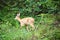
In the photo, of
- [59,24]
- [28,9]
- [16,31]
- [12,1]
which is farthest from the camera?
[12,1]

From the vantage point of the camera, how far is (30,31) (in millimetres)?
9672

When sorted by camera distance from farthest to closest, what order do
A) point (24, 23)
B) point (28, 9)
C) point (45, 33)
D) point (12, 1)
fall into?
point (12, 1)
point (28, 9)
point (24, 23)
point (45, 33)

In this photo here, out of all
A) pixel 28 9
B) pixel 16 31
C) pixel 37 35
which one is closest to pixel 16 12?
pixel 28 9

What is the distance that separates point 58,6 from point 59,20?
40cm

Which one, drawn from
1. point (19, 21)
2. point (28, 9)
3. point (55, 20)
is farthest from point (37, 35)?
point (28, 9)

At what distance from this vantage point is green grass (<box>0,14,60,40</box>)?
22.8ft

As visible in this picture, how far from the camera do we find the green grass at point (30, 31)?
6.96 meters

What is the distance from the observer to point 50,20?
640 cm

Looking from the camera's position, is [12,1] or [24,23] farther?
[12,1]

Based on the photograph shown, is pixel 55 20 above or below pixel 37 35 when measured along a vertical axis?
above

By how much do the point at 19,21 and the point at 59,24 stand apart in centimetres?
503

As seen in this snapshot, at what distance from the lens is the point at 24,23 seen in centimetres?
1060

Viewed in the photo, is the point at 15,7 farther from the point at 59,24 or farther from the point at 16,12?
the point at 59,24

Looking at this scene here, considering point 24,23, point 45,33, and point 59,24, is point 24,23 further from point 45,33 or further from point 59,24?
point 59,24
